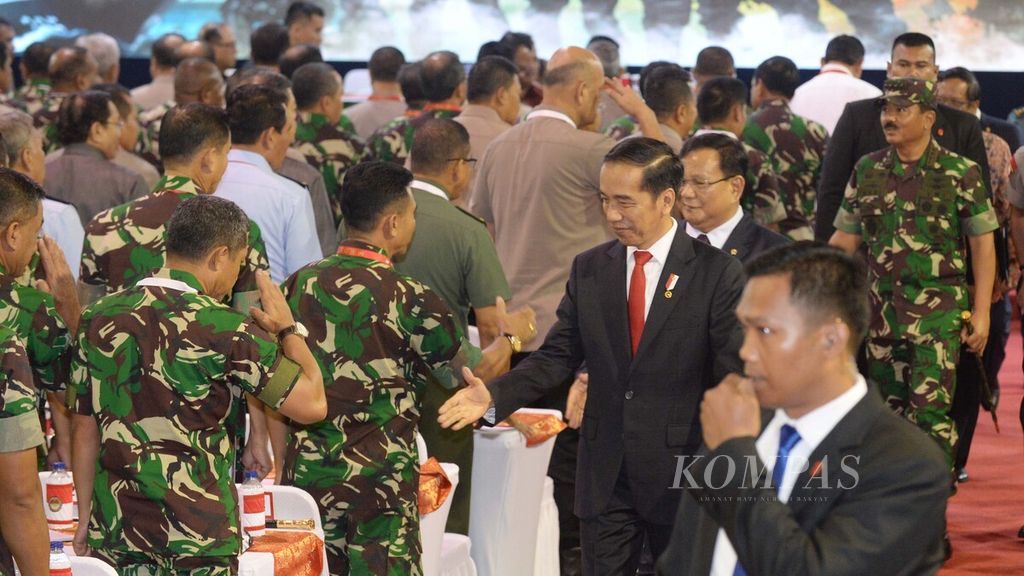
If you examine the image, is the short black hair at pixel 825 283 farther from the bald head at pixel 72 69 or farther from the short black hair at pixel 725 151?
the bald head at pixel 72 69

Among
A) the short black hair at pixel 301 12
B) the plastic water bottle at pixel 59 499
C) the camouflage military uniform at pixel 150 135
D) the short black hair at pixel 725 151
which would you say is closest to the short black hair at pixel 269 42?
the short black hair at pixel 301 12

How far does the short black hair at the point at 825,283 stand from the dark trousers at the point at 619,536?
1.44m

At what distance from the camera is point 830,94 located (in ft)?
26.7

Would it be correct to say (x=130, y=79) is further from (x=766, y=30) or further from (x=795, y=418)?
(x=795, y=418)

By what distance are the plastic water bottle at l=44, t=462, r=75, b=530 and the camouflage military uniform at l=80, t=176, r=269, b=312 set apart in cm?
66

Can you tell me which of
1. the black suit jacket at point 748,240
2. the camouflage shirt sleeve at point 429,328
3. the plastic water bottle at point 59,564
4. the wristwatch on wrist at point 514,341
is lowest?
the plastic water bottle at point 59,564

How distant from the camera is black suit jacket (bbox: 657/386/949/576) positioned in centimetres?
223

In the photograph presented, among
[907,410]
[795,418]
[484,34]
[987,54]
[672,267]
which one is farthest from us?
[484,34]

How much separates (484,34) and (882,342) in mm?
7275

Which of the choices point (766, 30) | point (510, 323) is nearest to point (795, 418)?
point (510, 323)

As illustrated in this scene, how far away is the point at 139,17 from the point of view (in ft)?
42.1

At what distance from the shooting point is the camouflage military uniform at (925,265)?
5.41 metres

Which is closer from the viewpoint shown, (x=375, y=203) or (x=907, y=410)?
(x=375, y=203)

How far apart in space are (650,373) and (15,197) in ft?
5.09
